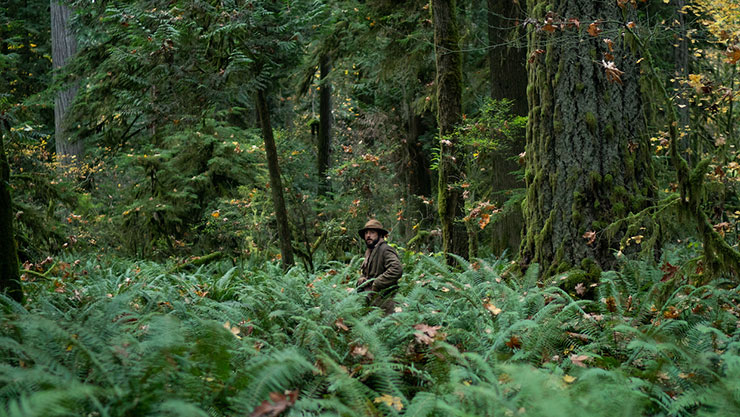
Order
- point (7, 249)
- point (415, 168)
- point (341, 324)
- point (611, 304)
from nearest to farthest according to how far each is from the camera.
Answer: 1. point (341, 324)
2. point (611, 304)
3. point (7, 249)
4. point (415, 168)

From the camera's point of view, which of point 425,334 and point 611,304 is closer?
point 425,334

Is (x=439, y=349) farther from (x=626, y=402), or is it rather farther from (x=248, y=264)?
(x=248, y=264)

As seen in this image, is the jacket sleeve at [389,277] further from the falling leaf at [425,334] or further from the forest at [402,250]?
the falling leaf at [425,334]

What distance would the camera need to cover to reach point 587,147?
20.3ft

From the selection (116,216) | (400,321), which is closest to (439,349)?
(400,321)

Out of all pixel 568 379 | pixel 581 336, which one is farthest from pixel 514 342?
pixel 568 379

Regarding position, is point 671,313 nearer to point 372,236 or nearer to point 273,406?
point 372,236

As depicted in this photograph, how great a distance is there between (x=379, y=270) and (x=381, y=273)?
0.05 metres

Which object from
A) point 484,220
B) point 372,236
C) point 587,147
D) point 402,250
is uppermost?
point 587,147

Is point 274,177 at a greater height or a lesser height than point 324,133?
lesser

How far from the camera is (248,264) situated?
10.9m

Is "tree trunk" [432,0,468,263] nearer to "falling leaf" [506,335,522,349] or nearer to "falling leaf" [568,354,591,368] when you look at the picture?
"falling leaf" [506,335,522,349]

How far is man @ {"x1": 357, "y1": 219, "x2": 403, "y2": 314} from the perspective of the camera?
6.59 m

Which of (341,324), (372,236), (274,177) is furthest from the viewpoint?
(274,177)
